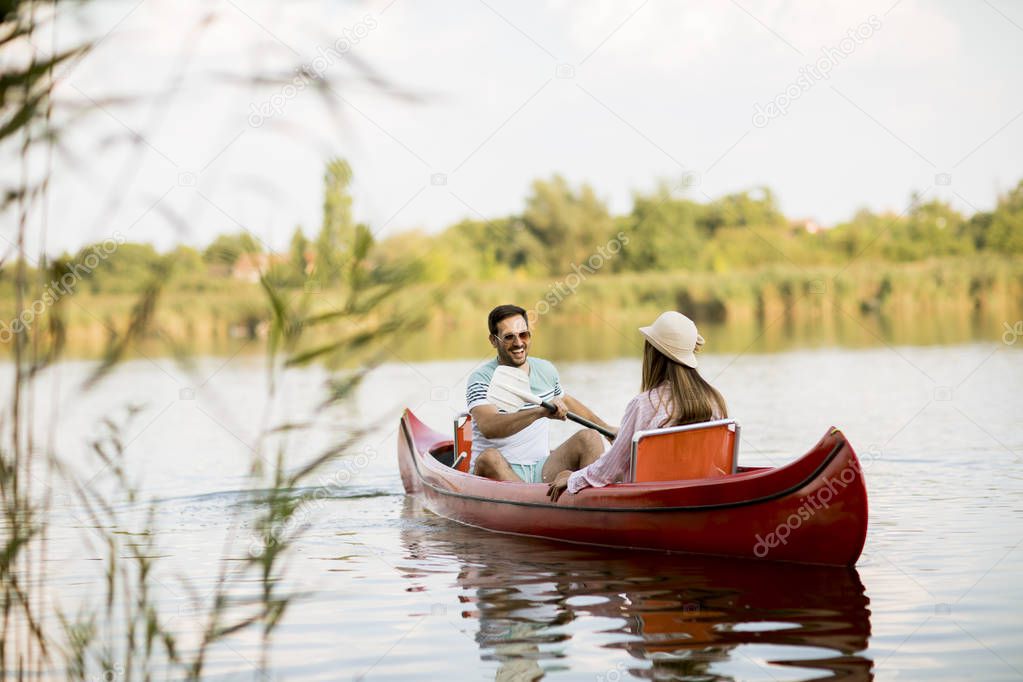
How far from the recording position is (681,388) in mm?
6039

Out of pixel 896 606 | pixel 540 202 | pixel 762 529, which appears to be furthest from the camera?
Result: pixel 540 202

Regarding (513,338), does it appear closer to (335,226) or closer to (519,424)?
(519,424)

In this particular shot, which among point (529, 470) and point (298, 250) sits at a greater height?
point (298, 250)

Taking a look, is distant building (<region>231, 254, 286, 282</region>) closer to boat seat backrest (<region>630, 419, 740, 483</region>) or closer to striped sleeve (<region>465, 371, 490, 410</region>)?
boat seat backrest (<region>630, 419, 740, 483</region>)

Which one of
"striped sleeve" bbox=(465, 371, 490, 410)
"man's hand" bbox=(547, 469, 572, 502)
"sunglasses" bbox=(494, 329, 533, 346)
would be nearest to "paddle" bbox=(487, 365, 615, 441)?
"striped sleeve" bbox=(465, 371, 490, 410)

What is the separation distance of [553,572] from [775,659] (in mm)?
1953

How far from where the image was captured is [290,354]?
8.98 feet

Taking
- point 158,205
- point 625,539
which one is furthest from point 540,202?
point 158,205

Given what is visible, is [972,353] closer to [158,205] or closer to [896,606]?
[896,606]

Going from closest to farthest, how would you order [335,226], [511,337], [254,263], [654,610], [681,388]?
[335,226] → [254,263] → [654,610] → [681,388] → [511,337]

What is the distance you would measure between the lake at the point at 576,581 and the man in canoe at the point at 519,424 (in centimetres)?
45

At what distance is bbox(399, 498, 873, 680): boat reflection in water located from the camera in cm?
437

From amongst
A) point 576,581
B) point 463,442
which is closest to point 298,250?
point 576,581

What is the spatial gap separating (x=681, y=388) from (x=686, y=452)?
1.27 ft
